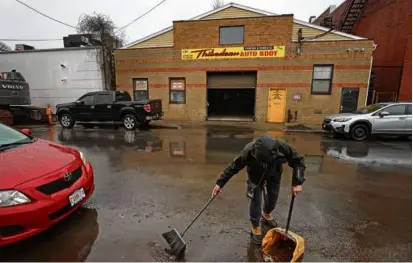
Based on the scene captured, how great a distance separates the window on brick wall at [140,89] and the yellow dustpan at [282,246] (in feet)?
48.0

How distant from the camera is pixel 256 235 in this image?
9.85 feet

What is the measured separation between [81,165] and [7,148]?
40.0 inches

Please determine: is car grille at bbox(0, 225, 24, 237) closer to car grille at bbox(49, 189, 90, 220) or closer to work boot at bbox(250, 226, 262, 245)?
car grille at bbox(49, 189, 90, 220)

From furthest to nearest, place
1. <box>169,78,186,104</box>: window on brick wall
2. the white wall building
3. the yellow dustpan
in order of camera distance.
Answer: the white wall building → <box>169,78,186,104</box>: window on brick wall → the yellow dustpan

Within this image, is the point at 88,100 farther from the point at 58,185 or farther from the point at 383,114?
the point at 383,114

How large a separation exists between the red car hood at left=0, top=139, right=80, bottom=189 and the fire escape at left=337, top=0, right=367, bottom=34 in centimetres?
1942

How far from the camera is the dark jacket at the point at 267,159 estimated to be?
2.66m

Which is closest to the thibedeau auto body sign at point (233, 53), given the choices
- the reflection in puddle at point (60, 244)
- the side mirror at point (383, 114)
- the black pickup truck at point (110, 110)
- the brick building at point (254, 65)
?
the brick building at point (254, 65)

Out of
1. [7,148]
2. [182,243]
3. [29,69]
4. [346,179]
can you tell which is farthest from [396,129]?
[29,69]

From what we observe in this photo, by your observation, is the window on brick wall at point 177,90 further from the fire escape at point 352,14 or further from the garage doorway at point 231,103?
the fire escape at point 352,14

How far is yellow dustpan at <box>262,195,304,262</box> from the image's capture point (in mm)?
2641

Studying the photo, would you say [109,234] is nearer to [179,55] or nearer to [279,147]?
→ [279,147]

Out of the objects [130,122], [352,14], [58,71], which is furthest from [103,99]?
[352,14]

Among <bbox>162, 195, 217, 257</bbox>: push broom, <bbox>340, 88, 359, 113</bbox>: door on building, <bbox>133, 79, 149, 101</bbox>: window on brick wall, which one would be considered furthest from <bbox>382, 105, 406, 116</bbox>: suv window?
<bbox>133, 79, 149, 101</bbox>: window on brick wall
